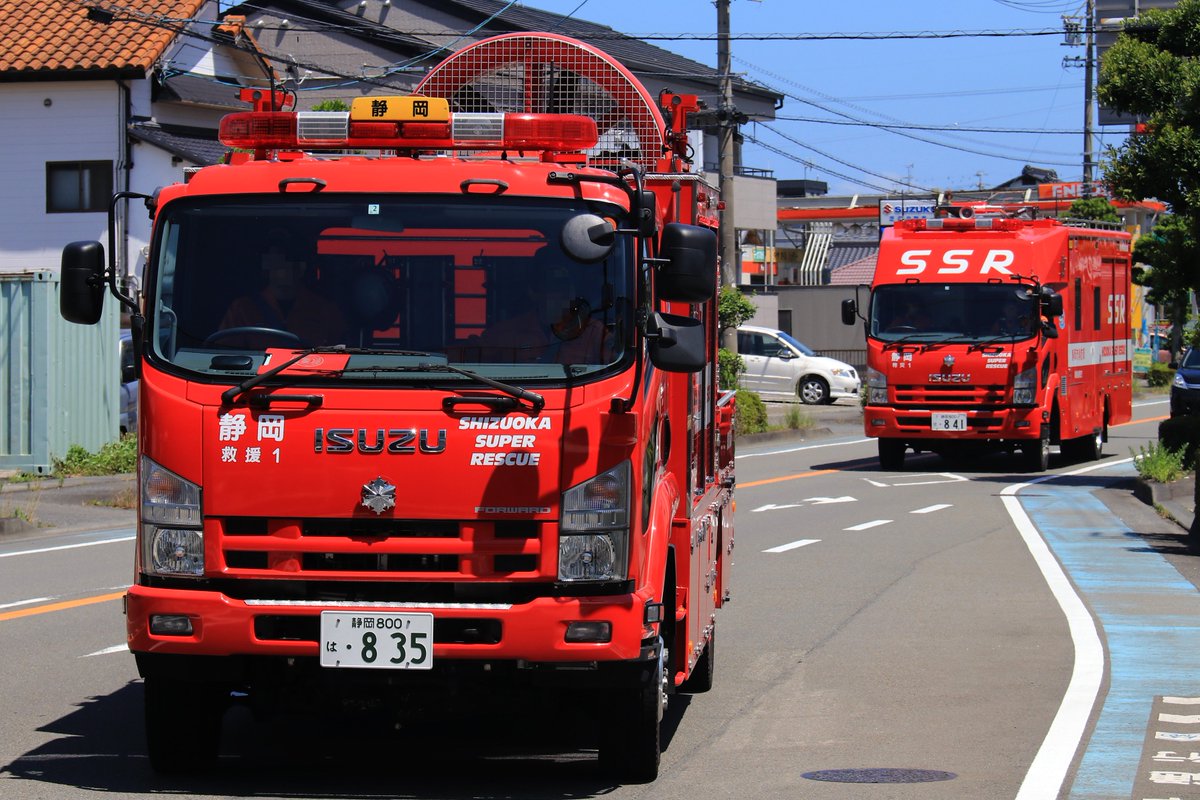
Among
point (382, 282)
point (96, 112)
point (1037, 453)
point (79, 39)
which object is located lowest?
point (1037, 453)

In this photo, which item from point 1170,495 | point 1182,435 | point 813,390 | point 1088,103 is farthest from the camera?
point 1088,103

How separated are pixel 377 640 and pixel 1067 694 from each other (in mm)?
4342

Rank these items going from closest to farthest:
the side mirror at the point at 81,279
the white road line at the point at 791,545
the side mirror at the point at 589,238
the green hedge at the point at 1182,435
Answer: the side mirror at the point at 589,238 < the side mirror at the point at 81,279 < the white road line at the point at 791,545 < the green hedge at the point at 1182,435

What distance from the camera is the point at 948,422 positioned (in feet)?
79.9

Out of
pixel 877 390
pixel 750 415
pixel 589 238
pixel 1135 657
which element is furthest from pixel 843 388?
pixel 589 238

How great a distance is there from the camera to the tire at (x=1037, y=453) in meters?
24.9

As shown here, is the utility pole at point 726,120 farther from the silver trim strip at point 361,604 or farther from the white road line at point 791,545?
the silver trim strip at point 361,604

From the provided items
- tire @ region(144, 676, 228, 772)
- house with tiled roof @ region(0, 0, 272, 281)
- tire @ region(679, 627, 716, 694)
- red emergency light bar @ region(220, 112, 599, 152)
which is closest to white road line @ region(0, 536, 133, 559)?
tire @ region(679, 627, 716, 694)

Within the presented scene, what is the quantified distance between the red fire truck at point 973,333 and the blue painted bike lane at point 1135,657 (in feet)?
15.5

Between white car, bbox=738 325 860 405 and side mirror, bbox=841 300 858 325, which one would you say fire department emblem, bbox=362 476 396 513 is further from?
white car, bbox=738 325 860 405

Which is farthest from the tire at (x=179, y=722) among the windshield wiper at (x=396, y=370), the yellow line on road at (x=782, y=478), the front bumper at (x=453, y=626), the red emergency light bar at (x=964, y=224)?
the red emergency light bar at (x=964, y=224)

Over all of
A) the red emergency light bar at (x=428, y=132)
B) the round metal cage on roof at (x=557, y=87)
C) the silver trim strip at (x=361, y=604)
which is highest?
the round metal cage on roof at (x=557, y=87)

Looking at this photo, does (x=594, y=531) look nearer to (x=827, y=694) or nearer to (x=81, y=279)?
(x=81, y=279)

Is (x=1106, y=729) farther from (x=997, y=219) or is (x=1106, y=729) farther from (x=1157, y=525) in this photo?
(x=997, y=219)
